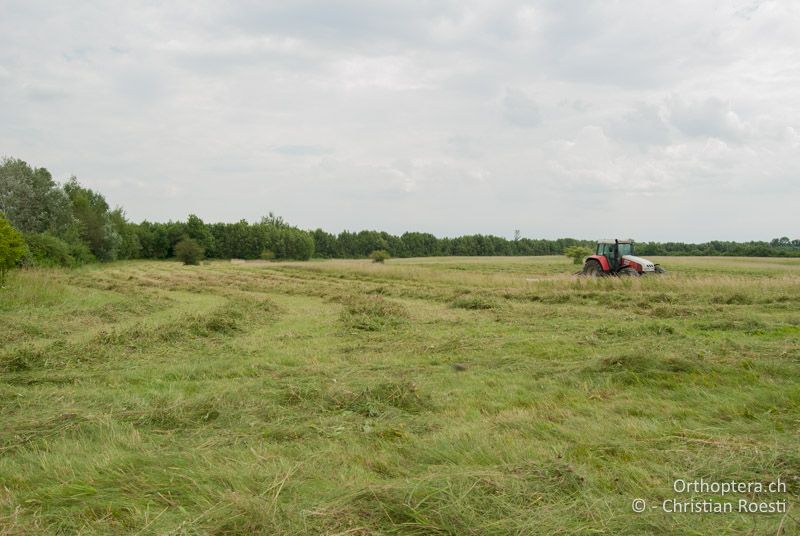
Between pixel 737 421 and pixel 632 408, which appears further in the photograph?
pixel 632 408

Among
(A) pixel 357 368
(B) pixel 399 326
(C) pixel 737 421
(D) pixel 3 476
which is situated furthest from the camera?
(B) pixel 399 326

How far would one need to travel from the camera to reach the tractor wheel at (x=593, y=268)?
23.7 m

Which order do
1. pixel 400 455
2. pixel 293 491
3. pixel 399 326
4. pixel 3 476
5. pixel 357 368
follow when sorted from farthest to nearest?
pixel 399 326 → pixel 357 368 → pixel 400 455 → pixel 3 476 → pixel 293 491

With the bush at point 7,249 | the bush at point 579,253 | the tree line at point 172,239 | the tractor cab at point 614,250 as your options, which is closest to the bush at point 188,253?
the tree line at point 172,239

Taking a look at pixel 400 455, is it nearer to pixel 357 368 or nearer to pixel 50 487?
pixel 50 487

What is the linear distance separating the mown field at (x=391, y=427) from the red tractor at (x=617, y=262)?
11.1m

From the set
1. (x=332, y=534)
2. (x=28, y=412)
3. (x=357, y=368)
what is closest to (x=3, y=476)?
(x=28, y=412)

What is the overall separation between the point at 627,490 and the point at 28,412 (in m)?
5.94

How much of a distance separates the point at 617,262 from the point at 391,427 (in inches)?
829

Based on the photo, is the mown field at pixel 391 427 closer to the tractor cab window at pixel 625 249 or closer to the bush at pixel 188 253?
the tractor cab window at pixel 625 249

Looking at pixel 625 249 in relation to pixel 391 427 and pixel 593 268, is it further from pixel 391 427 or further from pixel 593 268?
pixel 391 427

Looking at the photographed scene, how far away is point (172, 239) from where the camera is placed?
2894 inches

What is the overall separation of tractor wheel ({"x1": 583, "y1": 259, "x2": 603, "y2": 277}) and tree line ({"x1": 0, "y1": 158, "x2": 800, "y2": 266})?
26545mm

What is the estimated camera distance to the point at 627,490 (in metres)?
A: 3.56
